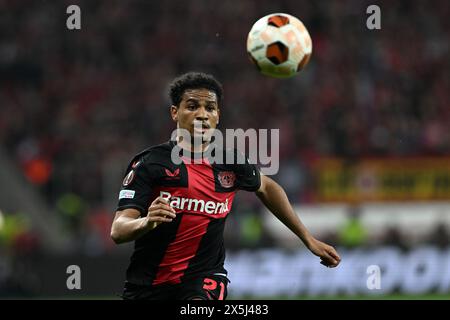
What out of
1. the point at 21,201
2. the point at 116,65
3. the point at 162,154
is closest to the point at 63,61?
the point at 116,65

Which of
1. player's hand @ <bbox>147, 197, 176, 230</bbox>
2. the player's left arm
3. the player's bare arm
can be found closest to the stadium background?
the player's left arm

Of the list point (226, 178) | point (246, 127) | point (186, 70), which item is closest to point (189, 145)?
point (226, 178)

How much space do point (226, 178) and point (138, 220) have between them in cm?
94

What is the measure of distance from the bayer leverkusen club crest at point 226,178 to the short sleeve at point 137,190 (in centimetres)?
53

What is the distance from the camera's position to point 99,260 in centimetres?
1468

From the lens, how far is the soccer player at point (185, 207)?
19.6ft

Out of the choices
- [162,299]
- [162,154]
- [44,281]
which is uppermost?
[162,154]

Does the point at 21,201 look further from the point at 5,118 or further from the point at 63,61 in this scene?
the point at 63,61

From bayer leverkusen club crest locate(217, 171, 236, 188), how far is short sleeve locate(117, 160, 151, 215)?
1.75ft

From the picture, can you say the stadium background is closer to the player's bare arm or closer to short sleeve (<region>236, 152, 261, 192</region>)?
short sleeve (<region>236, 152, 261, 192</region>)

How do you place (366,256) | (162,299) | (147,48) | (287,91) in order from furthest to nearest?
(147,48) → (287,91) → (366,256) → (162,299)

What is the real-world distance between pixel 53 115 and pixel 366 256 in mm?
7964

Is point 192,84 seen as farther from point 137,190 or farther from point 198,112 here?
point 137,190

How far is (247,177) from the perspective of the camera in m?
6.42
